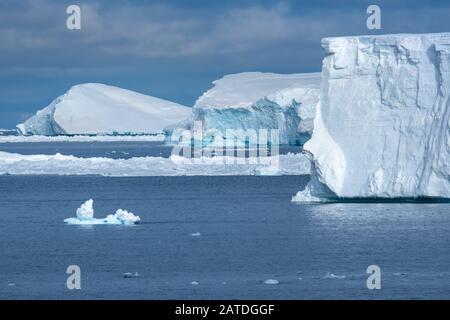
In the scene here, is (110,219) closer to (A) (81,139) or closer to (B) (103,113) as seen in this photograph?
(B) (103,113)

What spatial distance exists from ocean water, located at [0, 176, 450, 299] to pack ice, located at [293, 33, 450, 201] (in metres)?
0.75

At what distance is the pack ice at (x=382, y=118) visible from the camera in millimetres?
25828

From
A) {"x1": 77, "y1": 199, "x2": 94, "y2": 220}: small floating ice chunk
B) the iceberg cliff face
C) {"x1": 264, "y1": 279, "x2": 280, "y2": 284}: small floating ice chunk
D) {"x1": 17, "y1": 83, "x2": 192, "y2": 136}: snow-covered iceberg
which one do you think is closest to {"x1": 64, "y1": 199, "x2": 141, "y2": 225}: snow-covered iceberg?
{"x1": 77, "y1": 199, "x2": 94, "y2": 220}: small floating ice chunk

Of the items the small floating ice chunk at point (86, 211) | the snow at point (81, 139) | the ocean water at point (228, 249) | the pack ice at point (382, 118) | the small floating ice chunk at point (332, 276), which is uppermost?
the pack ice at point (382, 118)

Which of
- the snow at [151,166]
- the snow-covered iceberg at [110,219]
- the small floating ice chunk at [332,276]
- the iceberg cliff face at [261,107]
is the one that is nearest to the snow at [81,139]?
the iceberg cliff face at [261,107]

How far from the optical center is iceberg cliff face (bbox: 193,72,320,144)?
5516cm

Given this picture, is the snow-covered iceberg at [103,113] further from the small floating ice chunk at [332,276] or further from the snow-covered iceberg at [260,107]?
the small floating ice chunk at [332,276]

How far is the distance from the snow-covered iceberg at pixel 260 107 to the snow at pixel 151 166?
311 inches

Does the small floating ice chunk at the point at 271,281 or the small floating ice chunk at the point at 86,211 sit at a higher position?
the small floating ice chunk at the point at 86,211

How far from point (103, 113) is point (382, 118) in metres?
76.2

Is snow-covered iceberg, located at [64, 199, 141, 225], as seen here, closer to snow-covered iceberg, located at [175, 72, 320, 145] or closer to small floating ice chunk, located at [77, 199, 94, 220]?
small floating ice chunk, located at [77, 199, 94, 220]

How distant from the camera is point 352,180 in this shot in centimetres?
2653
